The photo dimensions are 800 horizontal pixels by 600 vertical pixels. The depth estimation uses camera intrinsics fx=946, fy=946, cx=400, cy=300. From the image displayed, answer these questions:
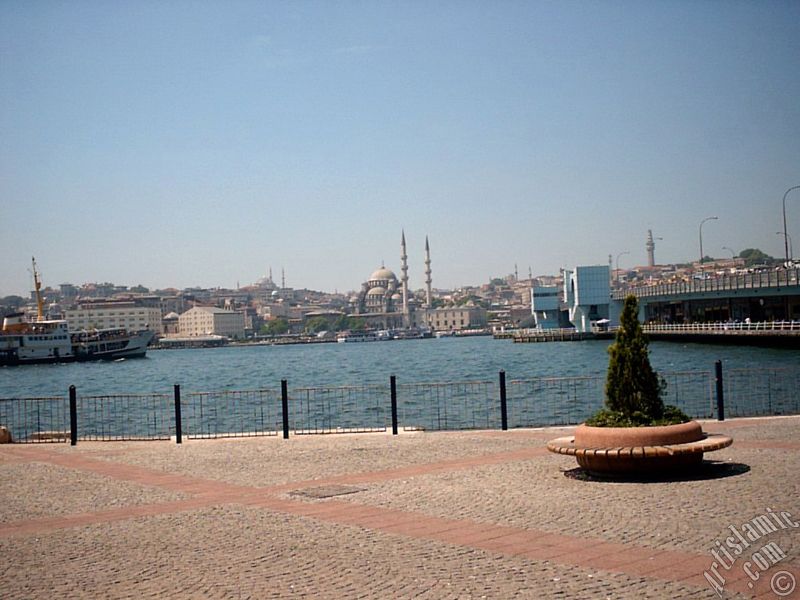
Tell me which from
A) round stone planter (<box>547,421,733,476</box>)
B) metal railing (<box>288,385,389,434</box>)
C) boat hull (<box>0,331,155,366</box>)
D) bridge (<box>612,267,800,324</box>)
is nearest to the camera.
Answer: round stone planter (<box>547,421,733,476</box>)

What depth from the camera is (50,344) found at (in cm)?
12256

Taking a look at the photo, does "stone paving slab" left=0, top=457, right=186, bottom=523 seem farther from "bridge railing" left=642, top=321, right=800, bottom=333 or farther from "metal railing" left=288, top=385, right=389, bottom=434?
"bridge railing" left=642, top=321, right=800, bottom=333

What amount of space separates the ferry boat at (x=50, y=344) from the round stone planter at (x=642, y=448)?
118765 millimetres

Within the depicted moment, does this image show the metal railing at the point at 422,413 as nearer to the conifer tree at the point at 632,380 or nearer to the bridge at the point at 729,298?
the conifer tree at the point at 632,380

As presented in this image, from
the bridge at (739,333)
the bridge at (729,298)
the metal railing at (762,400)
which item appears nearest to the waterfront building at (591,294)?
the bridge at (729,298)

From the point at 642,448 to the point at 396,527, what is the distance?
3412 mm

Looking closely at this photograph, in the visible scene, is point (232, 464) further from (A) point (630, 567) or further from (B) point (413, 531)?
(A) point (630, 567)

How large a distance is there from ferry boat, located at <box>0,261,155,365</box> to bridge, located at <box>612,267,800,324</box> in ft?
241

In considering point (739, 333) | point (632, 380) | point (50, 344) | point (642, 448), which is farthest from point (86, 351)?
point (642, 448)

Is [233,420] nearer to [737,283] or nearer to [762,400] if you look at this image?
[762,400]

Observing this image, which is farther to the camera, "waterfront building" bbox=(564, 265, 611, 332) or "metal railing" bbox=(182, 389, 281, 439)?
"waterfront building" bbox=(564, 265, 611, 332)

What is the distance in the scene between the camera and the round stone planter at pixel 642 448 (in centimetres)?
1095

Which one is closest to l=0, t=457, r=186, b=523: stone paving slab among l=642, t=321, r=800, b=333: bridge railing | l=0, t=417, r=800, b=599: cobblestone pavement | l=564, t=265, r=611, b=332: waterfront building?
l=0, t=417, r=800, b=599: cobblestone pavement

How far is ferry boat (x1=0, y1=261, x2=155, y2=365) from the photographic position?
120 m
